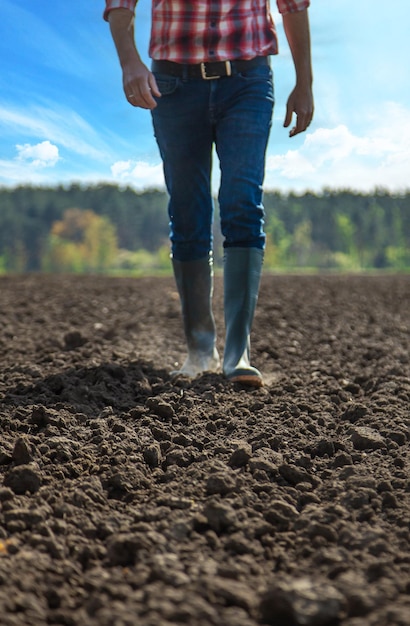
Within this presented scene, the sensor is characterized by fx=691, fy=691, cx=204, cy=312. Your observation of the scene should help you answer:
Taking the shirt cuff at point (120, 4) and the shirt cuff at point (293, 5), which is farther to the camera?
the shirt cuff at point (293, 5)

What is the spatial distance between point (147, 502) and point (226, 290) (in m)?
1.34

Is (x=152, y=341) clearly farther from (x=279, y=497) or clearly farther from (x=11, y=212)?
(x=11, y=212)

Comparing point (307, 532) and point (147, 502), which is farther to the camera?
point (147, 502)

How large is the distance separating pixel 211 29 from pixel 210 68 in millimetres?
149

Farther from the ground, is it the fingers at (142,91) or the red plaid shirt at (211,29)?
the red plaid shirt at (211,29)

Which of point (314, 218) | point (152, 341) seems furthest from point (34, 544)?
point (314, 218)

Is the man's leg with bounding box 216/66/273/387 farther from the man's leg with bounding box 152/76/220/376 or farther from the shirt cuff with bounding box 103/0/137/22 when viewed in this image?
the shirt cuff with bounding box 103/0/137/22

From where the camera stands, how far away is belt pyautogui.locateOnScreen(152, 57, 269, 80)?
2.64 metres

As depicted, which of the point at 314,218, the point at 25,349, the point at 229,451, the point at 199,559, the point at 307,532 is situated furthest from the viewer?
the point at 314,218

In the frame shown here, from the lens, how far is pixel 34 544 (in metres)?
1.40

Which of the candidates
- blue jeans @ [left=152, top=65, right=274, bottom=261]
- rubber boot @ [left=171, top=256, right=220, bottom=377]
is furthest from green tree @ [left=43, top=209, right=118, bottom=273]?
blue jeans @ [left=152, top=65, right=274, bottom=261]

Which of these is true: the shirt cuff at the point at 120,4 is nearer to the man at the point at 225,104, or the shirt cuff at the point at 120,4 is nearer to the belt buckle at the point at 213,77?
the man at the point at 225,104

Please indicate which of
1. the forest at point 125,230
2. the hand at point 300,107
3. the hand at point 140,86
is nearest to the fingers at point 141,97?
the hand at point 140,86

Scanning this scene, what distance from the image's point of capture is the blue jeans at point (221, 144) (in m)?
2.67
